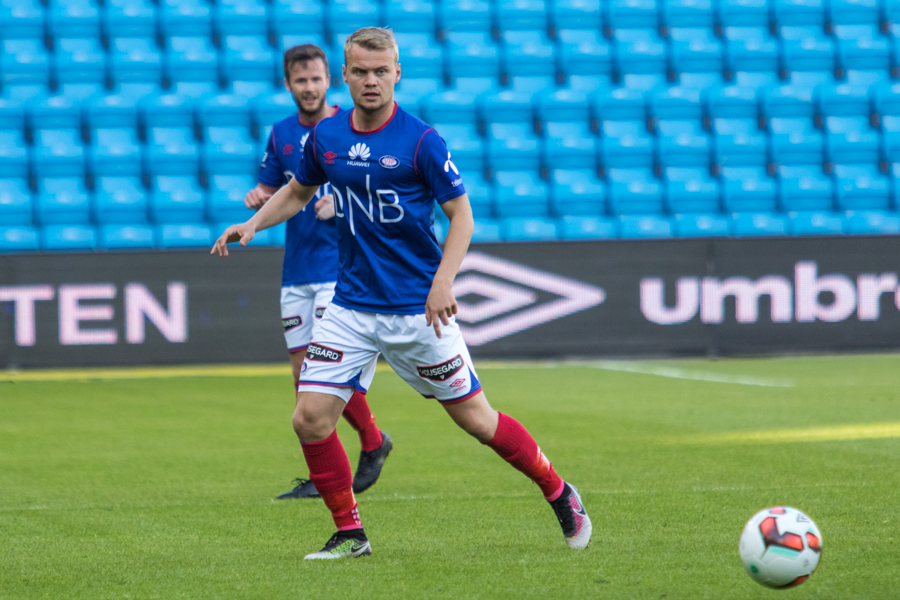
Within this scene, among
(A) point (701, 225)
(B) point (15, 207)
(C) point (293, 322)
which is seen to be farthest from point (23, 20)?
(C) point (293, 322)

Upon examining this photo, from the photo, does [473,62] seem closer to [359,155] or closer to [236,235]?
[236,235]

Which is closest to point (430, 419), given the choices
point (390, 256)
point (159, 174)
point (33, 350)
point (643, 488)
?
point (643, 488)

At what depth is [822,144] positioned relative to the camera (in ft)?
39.6

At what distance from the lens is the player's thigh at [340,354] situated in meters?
3.54

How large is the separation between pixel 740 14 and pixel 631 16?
1275 mm

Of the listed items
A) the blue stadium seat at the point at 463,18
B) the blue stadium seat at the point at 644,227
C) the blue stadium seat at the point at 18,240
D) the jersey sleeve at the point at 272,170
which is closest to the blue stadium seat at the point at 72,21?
the blue stadium seat at the point at 18,240

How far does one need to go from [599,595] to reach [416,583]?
0.54m

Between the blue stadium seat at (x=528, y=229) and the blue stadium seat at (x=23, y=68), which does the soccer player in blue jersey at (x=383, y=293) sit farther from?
the blue stadium seat at (x=23, y=68)

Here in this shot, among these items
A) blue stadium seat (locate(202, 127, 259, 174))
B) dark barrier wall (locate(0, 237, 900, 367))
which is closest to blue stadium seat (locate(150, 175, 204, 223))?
blue stadium seat (locate(202, 127, 259, 174))

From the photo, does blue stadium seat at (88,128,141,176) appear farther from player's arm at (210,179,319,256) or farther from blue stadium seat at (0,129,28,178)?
player's arm at (210,179,319,256)

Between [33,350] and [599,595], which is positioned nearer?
[599,595]

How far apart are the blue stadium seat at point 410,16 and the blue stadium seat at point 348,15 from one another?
17 centimetres

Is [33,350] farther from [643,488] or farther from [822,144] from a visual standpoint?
[822,144]

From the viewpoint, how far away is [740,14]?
492 inches
